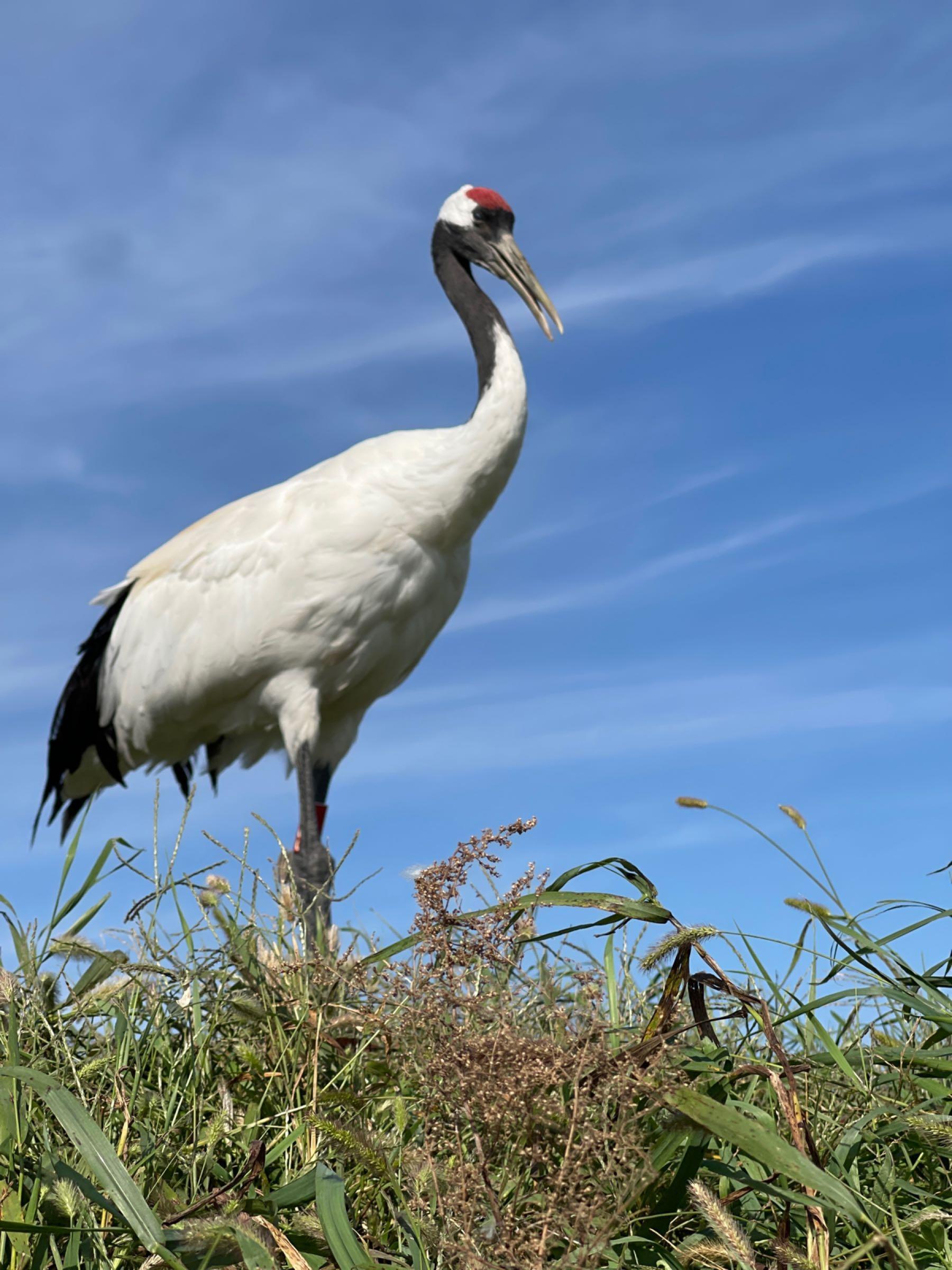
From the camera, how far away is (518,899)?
2301 millimetres

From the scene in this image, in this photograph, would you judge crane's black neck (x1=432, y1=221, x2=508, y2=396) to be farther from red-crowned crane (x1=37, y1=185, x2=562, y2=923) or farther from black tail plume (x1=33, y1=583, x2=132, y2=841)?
black tail plume (x1=33, y1=583, x2=132, y2=841)

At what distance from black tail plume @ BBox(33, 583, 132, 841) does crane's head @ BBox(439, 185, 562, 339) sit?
3.20 meters

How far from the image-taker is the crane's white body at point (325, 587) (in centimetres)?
696

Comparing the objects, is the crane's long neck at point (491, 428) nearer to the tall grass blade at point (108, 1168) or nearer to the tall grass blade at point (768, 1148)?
the tall grass blade at point (108, 1168)

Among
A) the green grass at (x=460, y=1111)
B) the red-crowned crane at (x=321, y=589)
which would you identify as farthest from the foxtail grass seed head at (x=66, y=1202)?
the red-crowned crane at (x=321, y=589)

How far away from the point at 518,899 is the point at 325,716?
18.5 ft

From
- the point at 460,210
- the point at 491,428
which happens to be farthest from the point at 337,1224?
the point at 460,210

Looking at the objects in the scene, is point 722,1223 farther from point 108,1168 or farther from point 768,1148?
point 108,1168

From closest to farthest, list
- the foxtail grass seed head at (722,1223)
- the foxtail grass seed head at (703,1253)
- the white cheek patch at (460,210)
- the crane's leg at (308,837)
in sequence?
the foxtail grass seed head at (722,1223) → the foxtail grass seed head at (703,1253) → the crane's leg at (308,837) → the white cheek patch at (460,210)

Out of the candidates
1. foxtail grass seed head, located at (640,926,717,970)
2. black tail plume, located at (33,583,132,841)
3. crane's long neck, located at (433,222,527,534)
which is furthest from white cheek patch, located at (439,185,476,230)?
foxtail grass seed head, located at (640,926,717,970)

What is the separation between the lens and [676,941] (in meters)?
2.04

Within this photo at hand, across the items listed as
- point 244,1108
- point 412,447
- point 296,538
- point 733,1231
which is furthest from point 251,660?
point 733,1231

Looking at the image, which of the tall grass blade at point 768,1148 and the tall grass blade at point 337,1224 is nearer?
the tall grass blade at point 768,1148

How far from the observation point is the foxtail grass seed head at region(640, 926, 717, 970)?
6.69 feet
